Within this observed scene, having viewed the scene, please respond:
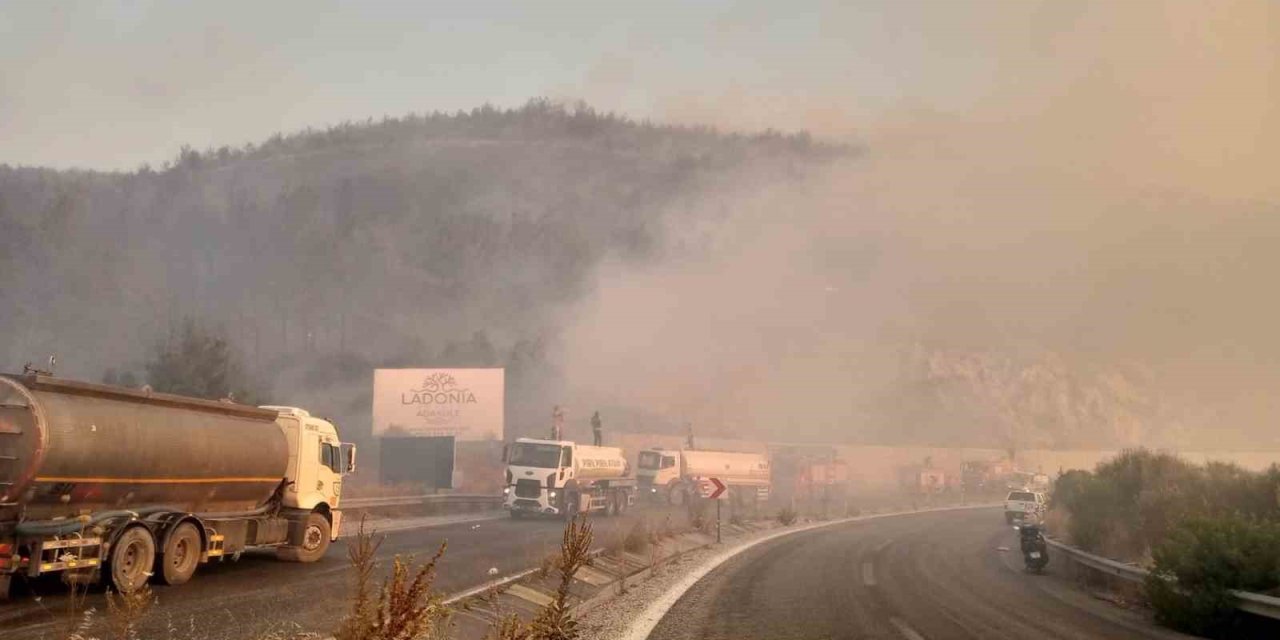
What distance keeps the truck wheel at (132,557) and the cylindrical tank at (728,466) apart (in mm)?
40181

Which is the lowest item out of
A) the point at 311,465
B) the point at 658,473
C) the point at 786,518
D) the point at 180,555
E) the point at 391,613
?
the point at 786,518

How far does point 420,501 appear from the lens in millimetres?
38188

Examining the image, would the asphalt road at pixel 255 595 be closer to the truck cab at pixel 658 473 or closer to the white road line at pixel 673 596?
the white road line at pixel 673 596

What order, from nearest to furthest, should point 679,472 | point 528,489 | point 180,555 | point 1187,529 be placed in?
point 1187,529 → point 180,555 → point 528,489 → point 679,472

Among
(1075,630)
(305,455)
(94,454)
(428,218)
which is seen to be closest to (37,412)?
(94,454)

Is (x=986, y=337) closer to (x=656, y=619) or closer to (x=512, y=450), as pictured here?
(x=512, y=450)

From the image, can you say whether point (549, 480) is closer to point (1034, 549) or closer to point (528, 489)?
point (528, 489)

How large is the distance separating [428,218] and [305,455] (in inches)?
6201

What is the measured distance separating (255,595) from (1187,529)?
1444 cm

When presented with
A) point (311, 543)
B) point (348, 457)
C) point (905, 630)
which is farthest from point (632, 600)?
point (348, 457)

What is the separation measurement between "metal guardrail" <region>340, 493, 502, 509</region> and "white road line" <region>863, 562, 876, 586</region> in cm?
1865

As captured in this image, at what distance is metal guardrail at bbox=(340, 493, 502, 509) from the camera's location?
113 ft

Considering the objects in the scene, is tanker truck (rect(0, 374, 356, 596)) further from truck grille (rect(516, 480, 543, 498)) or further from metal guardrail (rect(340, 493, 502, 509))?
truck grille (rect(516, 480, 543, 498))

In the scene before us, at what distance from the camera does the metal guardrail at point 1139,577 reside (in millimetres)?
11617
